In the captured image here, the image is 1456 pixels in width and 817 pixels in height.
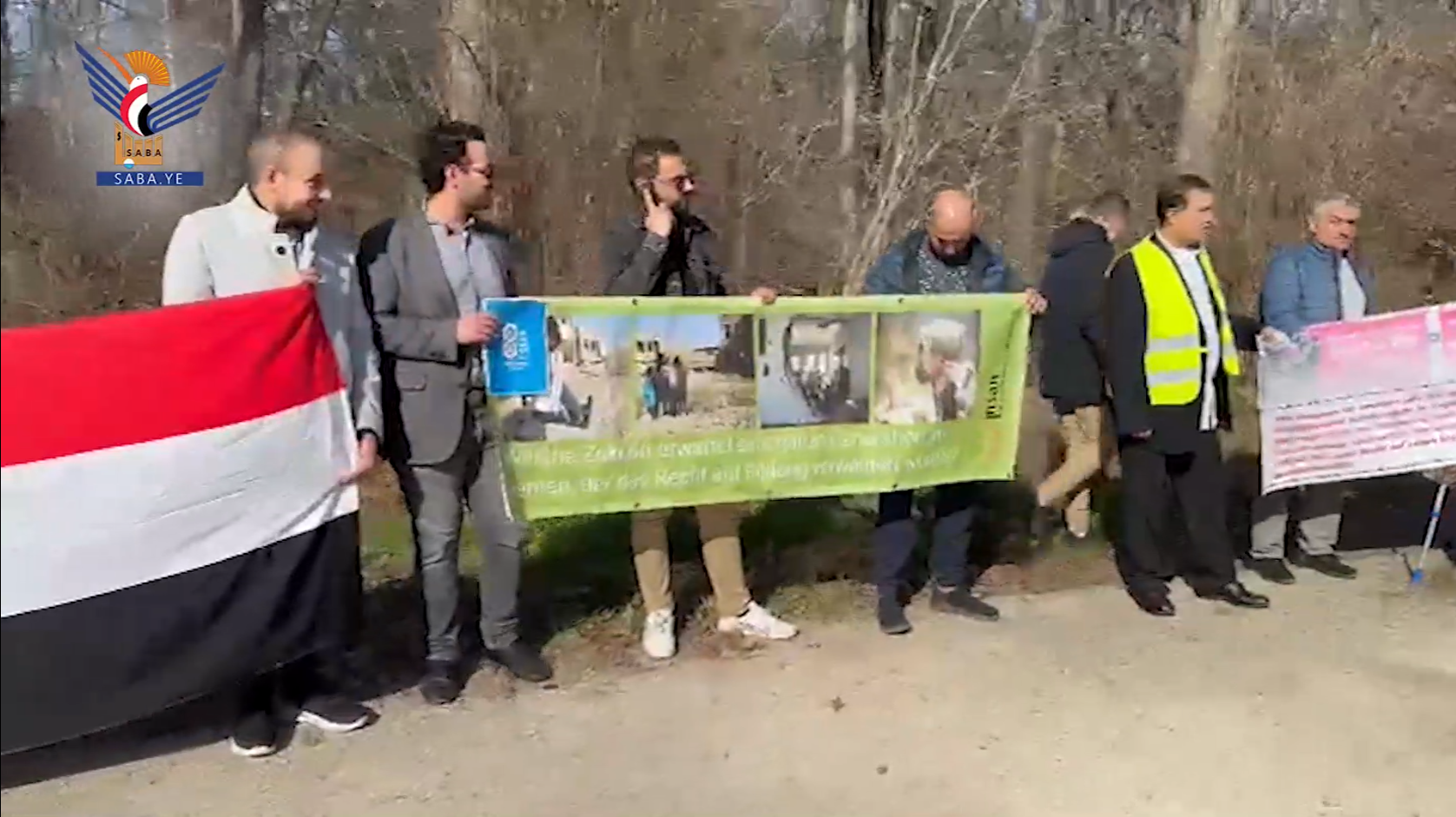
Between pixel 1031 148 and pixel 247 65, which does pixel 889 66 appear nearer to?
pixel 1031 148

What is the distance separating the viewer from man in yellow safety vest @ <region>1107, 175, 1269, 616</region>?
588 cm

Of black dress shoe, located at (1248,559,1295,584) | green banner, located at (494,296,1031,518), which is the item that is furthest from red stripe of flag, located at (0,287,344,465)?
black dress shoe, located at (1248,559,1295,584)

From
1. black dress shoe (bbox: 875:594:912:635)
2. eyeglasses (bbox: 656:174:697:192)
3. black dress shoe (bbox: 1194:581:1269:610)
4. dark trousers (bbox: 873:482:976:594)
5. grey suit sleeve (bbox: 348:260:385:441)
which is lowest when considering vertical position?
black dress shoe (bbox: 1194:581:1269:610)

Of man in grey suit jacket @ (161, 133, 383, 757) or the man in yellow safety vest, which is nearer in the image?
man in grey suit jacket @ (161, 133, 383, 757)

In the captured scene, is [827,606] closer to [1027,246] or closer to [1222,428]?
[1222,428]

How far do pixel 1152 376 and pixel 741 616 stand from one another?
208cm

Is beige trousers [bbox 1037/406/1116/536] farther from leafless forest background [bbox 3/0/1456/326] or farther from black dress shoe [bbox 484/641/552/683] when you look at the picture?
black dress shoe [bbox 484/641/552/683]

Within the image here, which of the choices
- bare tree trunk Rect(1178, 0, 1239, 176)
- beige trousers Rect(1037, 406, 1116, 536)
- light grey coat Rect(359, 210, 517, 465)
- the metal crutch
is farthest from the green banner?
bare tree trunk Rect(1178, 0, 1239, 176)

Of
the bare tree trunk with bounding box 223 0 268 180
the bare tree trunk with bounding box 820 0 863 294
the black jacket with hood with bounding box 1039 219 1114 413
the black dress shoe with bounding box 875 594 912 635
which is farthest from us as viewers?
the bare tree trunk with bounding box 820 0 863 294

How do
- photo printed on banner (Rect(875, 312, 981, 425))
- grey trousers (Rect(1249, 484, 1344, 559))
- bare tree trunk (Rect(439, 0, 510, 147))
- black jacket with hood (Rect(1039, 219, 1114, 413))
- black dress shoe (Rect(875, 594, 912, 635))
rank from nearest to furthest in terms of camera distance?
photo printed on banner (Rect(875, 312, 981, 425)) < black dress shoe (Rect(875, 594, 912, 635)) < grey trousers (Rect(1249, 484, 1344, 559)) < black jacket with hood (Rect(1039, 219, 1114, 413)) < bare tree trunk (Rect(439, 0, 510, 147))

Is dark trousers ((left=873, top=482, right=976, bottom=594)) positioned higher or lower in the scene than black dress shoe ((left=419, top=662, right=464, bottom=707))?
higher

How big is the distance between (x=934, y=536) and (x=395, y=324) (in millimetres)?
2679

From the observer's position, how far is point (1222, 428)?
620cm

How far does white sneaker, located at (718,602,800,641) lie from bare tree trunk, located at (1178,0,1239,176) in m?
10.1
